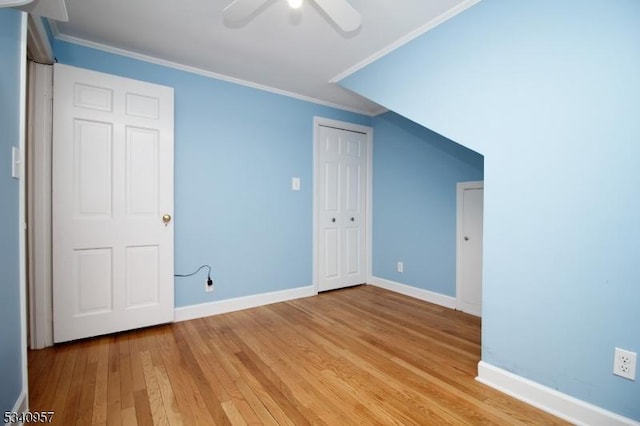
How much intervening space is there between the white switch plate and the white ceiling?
1196mm

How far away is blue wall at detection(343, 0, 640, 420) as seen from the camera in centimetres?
131

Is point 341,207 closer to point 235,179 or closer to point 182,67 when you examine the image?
point 235,179

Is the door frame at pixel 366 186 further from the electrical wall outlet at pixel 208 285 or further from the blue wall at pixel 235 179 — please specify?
the electrical wall outlet at pixel 208 285

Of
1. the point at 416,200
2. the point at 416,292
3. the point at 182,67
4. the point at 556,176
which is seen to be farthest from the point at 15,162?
the point at 416,292

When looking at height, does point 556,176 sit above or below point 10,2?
below

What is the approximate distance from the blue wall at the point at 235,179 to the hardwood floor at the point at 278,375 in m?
0.55

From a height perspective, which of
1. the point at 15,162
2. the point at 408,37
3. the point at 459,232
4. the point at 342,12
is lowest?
the point at 459,232

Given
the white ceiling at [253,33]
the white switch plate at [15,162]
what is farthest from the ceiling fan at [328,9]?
the white switch plate at [15,162]

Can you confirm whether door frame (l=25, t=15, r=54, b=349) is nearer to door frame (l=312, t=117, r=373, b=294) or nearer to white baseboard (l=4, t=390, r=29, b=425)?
white baseboard (l=4, t=390, r=29, b=425)

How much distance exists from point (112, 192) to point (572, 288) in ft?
9.98

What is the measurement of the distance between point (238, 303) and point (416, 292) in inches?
77.8

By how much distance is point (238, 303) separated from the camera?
2979 mm

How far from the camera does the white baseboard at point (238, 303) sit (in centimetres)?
271

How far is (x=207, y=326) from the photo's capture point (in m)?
2.57
